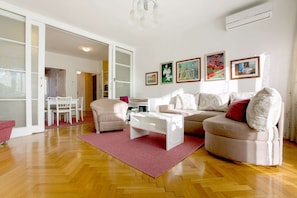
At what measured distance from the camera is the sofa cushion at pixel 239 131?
1549 mm

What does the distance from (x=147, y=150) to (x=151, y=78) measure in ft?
10.0

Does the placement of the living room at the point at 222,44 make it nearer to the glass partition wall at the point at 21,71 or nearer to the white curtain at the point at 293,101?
the white curtain at the point at 293,101

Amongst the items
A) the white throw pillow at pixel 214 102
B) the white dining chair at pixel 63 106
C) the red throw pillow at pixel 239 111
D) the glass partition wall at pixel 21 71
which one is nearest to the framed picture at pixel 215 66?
the white throw pillow at pixel 214 102

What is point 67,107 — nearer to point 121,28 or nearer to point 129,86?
point 129,86

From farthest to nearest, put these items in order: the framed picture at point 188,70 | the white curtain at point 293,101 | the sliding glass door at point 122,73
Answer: the sliding glass door at point 122,73, the framed picture at point 188,70, the white curtain at point 293,101

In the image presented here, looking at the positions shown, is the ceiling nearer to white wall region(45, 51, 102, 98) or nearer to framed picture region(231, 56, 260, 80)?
framed picture region(231, 56, 260, 80)

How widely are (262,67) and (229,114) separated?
158cm

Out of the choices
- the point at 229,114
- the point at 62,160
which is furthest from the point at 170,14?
the point at 62,160

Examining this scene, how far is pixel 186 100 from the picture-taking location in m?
3.41

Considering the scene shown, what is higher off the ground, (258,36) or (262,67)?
(258,36)

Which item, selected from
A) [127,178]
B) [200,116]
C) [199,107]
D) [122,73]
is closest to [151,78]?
[122,73]

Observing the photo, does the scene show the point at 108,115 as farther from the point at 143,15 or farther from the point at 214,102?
the point at 214,102

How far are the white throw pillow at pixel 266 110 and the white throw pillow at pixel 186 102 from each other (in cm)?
176

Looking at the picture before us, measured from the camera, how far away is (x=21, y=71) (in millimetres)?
2844
